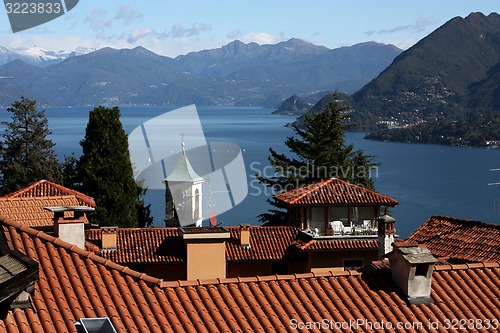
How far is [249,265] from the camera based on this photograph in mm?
18172

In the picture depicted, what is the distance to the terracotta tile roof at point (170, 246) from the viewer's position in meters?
17.3

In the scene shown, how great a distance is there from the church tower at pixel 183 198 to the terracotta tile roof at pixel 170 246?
19.6 feet

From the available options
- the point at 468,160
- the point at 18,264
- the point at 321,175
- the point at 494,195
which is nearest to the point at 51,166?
the point at 321,175

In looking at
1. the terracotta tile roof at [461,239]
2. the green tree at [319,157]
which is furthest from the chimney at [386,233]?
the green tree at [319,157]

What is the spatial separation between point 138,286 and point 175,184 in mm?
18838

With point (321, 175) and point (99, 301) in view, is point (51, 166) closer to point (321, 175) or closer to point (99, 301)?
point (321, 175)

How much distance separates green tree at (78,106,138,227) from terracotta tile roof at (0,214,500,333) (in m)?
20.6

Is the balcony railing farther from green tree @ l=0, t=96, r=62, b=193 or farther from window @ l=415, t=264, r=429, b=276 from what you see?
green tree @ l=0, t=96, r=62, b=193

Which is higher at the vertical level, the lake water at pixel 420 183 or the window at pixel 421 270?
the window at pixel 421 270

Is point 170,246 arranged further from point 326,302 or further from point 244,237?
point 326,302

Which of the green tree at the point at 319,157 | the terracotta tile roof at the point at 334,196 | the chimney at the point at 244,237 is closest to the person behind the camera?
the chimney at the point at 244,237

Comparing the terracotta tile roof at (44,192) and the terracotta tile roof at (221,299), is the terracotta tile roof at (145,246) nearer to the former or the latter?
the terracotta tile roof at (44,192)

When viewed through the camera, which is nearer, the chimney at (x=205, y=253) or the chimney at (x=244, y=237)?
the chimney at (x=205, y=253)

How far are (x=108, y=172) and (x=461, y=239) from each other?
16.8 meters
